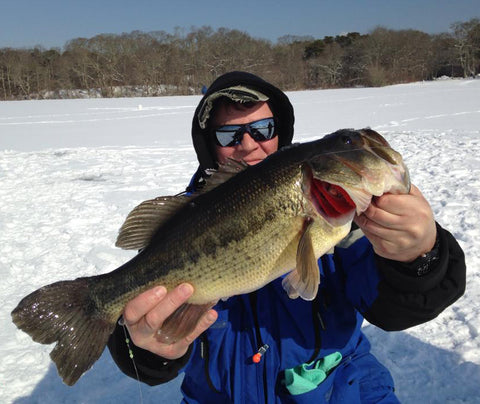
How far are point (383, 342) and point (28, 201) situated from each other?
6.15 metres

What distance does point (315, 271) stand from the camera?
1.58m

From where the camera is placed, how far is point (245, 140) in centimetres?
249

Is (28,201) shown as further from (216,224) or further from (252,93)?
(216,224)

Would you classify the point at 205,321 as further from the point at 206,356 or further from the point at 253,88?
the point at 253,88

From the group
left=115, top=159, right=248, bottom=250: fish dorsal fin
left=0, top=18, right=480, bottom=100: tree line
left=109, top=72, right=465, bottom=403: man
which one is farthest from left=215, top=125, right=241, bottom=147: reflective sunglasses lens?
left=0, top=18, right=480, bottom=100: tree line

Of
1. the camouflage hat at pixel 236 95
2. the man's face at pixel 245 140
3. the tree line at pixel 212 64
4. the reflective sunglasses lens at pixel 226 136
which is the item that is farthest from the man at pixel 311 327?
the tree line at pixel 212 64

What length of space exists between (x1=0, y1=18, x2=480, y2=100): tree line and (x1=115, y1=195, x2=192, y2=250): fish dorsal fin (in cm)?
4395

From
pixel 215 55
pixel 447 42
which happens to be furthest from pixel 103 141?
pixel 447 42

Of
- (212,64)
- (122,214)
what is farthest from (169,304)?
(212,64)

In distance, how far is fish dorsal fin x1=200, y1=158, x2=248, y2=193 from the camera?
5.82ft

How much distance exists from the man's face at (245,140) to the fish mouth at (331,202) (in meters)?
0.94

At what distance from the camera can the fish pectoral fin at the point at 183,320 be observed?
177 centimetres

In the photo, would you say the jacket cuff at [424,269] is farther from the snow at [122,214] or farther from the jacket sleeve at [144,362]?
the snow at [122,214]

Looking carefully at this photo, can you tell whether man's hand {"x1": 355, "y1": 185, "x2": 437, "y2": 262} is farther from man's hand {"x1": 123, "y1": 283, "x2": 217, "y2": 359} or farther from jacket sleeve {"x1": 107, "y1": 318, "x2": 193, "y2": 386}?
jacket sleeve {"x1": 107, "y1": 318, "x2": 193, "y2": 386}
